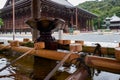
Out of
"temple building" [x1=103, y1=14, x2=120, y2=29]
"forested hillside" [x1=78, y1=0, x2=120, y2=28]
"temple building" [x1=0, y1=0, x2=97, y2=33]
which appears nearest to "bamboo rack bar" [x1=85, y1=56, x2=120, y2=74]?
"temple building" [x1=0, y1=0, x2=97, y2=33]

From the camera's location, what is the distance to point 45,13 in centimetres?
2406

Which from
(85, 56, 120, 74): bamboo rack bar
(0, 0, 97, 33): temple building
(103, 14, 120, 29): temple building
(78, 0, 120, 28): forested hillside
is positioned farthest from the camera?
(78, 0, 120, 28): forested hillside

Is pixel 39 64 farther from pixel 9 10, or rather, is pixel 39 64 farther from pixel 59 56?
pixel 9 10

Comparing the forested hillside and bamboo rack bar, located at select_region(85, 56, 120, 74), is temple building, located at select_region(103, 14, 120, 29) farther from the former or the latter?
bamboo rack bar, located at select_region(85, 56, 120, 74)

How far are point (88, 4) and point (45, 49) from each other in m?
68.6

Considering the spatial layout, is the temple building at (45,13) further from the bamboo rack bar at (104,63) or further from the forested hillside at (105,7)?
the forested hillside at (105,7)

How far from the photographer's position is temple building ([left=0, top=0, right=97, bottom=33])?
23484 mm

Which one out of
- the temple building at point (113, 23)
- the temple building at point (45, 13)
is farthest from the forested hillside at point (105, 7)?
the temple building at point (45, 13)

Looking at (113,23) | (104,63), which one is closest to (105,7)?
(113,23)

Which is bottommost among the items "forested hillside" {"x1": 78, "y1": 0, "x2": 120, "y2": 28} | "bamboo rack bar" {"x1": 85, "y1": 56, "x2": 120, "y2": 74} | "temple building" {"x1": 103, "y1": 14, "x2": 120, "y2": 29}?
"bamboo rack bar" {"x1": 85, "y1": 56, "x2": 120, "y2": 74}

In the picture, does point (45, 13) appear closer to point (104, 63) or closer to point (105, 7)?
point (104, 63)

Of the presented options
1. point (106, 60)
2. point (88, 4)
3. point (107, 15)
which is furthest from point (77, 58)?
point (88, 4)

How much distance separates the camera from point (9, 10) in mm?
26797

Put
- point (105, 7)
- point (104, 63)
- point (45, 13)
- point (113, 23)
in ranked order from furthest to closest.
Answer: point (105, 7)
point (113, 23)
point (45, 13)
point (104, 63)
